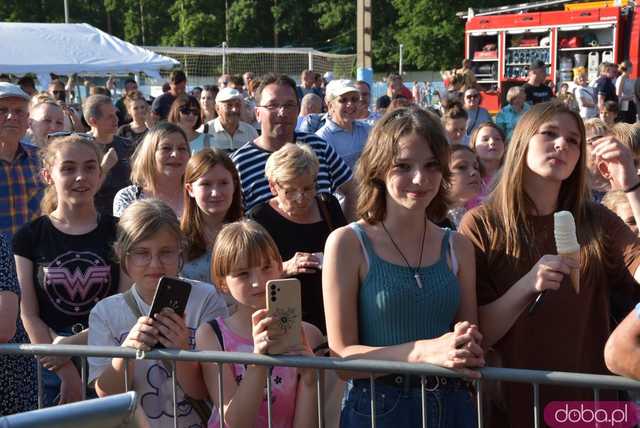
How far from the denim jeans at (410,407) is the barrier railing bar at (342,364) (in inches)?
9.2

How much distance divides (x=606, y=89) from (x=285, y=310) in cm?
1404

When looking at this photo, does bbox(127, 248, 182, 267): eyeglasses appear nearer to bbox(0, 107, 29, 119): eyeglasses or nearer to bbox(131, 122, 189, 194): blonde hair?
bbox(131, 122, 189, 194): blonde hair

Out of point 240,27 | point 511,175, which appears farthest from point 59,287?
point 240,27

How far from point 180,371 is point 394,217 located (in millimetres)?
938

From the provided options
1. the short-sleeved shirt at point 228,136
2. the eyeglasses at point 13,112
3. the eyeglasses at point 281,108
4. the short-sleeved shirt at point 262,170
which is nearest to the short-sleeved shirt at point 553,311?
the short-sleeved shirt at point 262,170

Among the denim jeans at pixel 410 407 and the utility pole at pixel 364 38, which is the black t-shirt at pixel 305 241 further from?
the utility pole at pixel 364 38

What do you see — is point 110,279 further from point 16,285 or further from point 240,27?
point 240,27

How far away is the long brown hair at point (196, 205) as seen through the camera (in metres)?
4.19

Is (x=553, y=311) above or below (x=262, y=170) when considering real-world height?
below

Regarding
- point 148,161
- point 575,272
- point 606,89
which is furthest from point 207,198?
point 606,89

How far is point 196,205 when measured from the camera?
4.32m

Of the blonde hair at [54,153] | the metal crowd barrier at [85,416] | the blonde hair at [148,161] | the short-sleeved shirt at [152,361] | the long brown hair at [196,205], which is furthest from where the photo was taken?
the blonde hair at [148,161]

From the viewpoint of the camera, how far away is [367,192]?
9.62ft

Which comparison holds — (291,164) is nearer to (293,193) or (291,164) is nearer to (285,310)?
(293,193)
